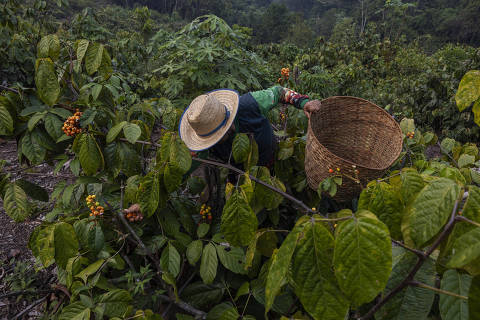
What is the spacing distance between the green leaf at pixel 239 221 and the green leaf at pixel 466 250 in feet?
1.63

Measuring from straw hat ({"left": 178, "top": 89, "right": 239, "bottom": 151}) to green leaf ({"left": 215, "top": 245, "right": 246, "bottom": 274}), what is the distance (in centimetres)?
54

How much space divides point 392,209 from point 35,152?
1.46 m

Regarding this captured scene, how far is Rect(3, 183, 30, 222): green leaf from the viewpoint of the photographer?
1191 millimetres

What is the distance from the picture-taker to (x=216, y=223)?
5.09 ft

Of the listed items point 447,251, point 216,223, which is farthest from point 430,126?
point 447,251

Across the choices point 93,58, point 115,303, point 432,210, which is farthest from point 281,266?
point 93,58

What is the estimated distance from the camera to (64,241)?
1.02 m

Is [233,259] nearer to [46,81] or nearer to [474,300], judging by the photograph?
[474,300]

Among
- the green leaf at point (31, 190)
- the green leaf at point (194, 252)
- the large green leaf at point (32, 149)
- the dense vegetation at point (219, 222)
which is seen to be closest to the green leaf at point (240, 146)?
the dense vegetation at point (219, 222)

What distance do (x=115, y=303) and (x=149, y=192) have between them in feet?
1.31

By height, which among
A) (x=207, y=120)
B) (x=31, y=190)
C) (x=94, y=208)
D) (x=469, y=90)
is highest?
(x=469, y=90)

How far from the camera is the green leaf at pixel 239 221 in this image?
2.74 ft

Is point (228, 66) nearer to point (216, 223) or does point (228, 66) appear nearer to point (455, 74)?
point (216, 223)

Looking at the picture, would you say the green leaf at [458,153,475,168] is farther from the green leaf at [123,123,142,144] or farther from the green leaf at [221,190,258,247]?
the green leaf at [123,123,142,144]
